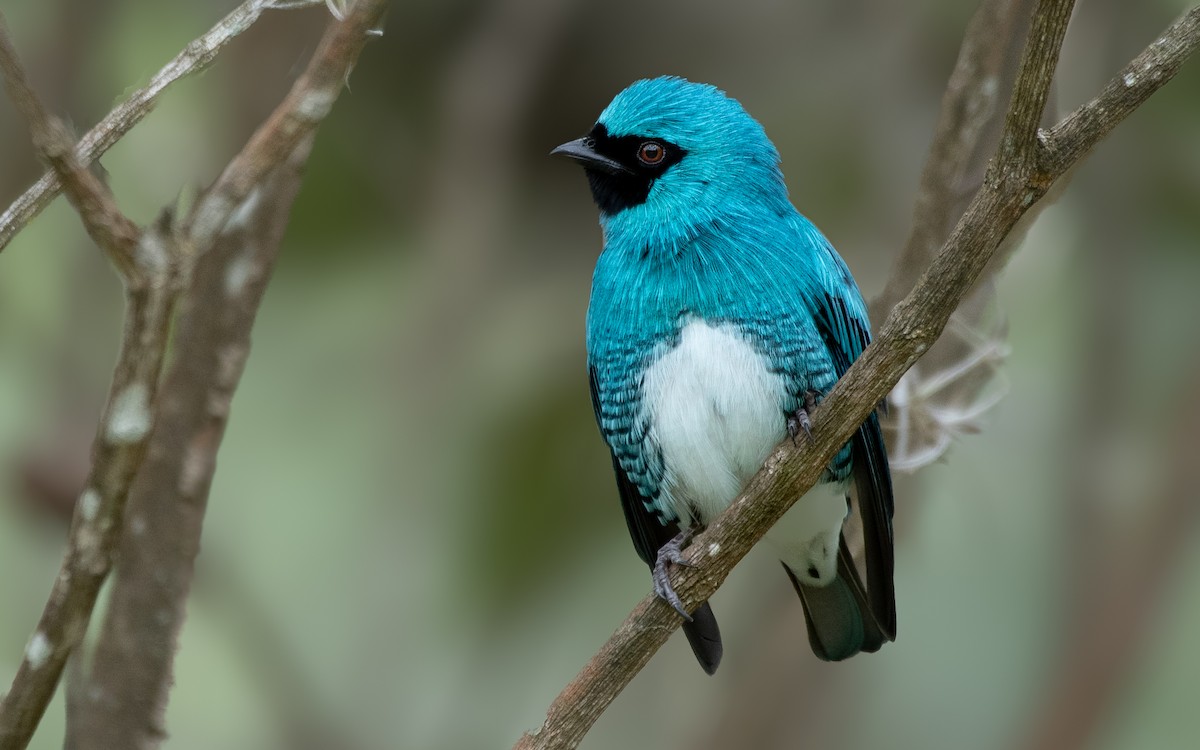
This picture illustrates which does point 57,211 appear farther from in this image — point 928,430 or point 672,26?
point 928,430

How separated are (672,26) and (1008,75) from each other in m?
2.86

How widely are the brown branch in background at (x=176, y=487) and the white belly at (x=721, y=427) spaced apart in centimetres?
111

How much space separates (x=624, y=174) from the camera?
12.9ft

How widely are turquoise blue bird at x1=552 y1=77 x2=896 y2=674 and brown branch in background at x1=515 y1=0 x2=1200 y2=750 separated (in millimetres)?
379

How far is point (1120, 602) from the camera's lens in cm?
507

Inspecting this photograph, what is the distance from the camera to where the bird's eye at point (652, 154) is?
3.92 m

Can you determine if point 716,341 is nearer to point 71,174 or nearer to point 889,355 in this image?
point 889,355

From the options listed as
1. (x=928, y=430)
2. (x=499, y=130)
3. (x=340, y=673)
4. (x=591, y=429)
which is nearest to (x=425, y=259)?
(x=499, y=130)

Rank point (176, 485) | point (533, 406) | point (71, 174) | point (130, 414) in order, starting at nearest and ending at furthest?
1. point (71, 174)
2. point (130, 414)
3. point (176, 485)
4. point (533, 406)

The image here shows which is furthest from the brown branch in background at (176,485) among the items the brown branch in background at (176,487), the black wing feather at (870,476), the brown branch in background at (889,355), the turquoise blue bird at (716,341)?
the black wing feather at (870,476)

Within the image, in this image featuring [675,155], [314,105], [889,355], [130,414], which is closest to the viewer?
[130,414]

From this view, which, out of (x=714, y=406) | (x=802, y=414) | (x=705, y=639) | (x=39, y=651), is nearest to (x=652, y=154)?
(x=714, y=406)

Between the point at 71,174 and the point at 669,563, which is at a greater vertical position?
the point at 71,174

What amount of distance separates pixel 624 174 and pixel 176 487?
1.51m
